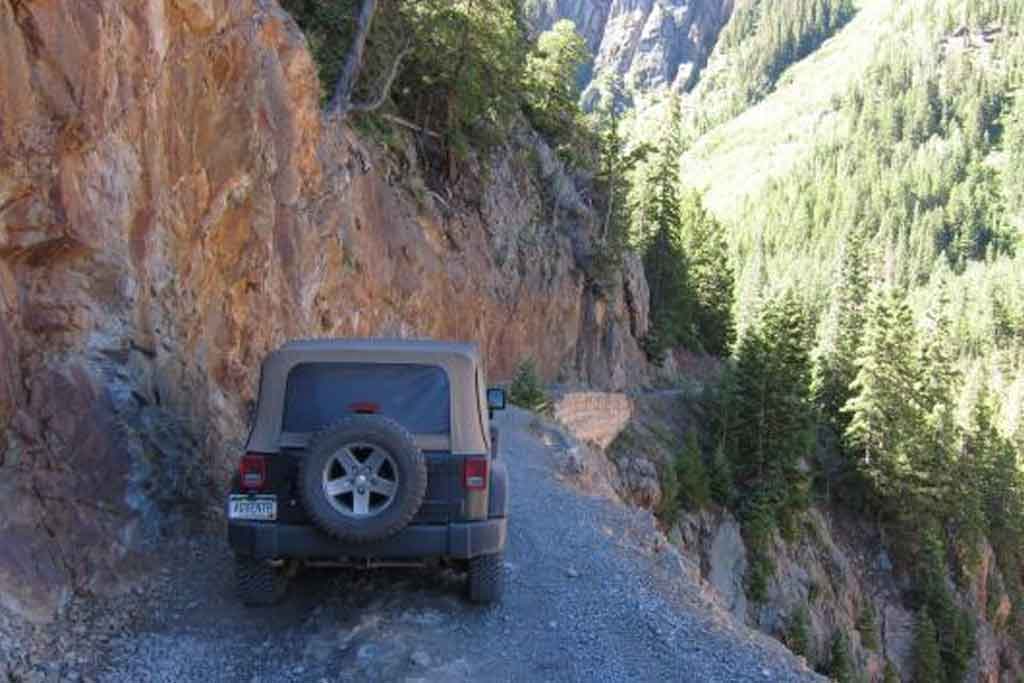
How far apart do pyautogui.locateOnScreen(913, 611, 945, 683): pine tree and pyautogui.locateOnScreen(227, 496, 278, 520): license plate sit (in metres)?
46.7

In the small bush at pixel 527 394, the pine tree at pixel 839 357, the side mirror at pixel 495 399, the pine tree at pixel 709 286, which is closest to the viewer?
the side mirror at pixel 495 399

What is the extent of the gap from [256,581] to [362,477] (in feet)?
4.73

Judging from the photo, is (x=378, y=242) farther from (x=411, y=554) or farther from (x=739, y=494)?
(x=739, y=494)

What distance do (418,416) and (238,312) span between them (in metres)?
7.21

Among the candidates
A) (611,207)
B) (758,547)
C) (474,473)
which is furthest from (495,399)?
(611,207)

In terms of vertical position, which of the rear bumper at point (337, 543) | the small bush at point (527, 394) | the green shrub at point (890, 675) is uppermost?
the small bush at point (527, 394)

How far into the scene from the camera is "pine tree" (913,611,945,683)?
156 ft

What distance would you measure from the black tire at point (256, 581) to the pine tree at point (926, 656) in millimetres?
46128

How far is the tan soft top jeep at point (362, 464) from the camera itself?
7.43 meters

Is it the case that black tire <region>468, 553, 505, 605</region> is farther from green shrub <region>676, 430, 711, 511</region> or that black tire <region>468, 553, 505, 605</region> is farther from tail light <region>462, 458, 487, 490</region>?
green shrub <region>676, 430, 711, 511</region>

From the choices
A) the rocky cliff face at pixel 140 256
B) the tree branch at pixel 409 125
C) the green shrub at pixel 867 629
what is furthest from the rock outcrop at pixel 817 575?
the rocky cliff face at pixel 140 256

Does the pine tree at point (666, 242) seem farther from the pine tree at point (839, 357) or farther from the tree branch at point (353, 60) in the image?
the tree branch at point (353, 60)

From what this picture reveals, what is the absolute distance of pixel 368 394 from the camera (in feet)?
26.0

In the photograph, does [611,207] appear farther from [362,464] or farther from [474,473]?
[362,464]
